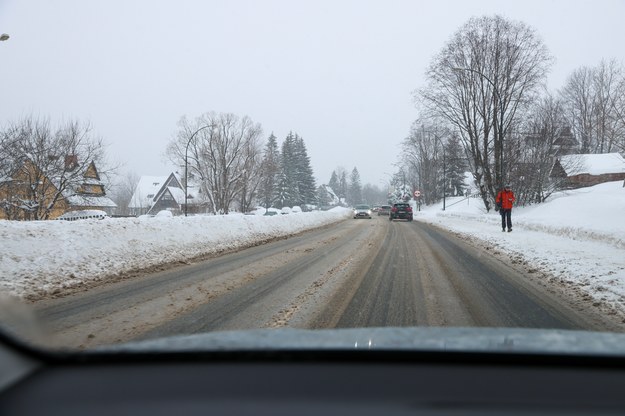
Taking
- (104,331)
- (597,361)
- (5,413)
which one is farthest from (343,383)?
(104,331)

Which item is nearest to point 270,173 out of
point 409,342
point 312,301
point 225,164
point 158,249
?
point 225,164

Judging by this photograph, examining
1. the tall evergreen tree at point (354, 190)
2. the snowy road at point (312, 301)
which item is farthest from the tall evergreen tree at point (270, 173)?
the tall evergreen tree at point (354, 190)

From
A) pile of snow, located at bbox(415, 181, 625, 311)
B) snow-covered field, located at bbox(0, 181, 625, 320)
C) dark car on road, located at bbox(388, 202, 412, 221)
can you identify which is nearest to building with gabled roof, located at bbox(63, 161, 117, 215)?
snow-covered field, located at bbox(0, 181, 625, 320)

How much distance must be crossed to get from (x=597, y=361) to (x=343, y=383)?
1134 mm

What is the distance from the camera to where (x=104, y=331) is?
186 inches

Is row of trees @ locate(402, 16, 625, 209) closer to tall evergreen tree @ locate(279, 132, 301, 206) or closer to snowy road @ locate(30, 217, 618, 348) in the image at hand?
snowy road @ locate(30, 217, 618, 348)

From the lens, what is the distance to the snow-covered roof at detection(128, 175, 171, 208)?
8350 cm

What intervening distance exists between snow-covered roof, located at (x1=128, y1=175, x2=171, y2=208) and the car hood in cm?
8407

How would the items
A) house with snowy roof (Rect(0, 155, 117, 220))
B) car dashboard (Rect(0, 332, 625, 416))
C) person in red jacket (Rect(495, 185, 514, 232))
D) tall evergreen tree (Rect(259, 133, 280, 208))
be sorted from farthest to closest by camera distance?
tall evergreen tree (Rect(259, 133, 280, 208)) → house with snowy roof (Rect(0, 155, 117, 220)) → person in red jacket (Rect(495, 185, 514, 232)) → car dashboard (Rect(0, 332, 625, 416))

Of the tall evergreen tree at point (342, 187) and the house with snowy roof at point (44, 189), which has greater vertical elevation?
the tall evergreen tree at point (342, 187)

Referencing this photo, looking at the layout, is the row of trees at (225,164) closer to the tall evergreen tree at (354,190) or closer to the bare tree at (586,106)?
the bare tree at (586,106)

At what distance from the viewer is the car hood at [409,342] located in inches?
80.9

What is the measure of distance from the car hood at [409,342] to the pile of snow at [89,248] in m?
5.80

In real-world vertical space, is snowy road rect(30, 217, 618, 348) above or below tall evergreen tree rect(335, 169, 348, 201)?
below
